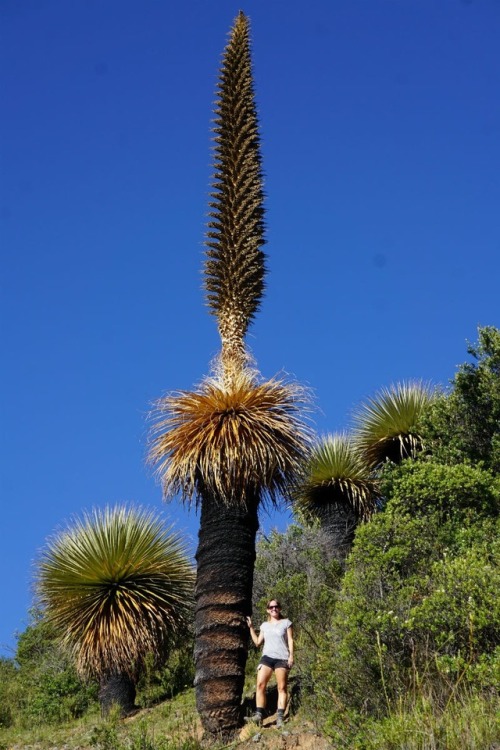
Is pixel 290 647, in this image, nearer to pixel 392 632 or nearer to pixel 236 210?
pixel 392 632

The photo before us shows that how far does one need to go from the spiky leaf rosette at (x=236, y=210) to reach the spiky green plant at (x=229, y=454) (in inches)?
0.7

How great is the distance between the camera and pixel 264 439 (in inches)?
504

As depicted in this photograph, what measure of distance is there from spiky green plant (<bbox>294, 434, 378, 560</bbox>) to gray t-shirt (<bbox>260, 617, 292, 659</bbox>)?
801cm

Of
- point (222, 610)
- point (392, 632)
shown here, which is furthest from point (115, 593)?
point (392, 632)

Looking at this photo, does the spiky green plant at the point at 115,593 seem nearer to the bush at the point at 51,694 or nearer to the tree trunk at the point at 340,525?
the bush at the point at 51,694

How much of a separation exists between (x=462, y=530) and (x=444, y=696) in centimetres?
488

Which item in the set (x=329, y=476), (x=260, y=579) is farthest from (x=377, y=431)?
(x=260, y=579)

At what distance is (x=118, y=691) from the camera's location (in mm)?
14961

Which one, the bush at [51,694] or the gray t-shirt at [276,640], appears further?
the bush at [51,694]

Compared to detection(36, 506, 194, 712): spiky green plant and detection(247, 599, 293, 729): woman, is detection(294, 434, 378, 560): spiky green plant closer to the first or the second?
detection(36, 506, 194, 712): spiky green plant

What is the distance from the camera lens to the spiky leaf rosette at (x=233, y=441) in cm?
1268

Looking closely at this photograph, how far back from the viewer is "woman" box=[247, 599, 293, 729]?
11391 millimetres

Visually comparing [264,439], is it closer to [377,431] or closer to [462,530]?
[462,530]

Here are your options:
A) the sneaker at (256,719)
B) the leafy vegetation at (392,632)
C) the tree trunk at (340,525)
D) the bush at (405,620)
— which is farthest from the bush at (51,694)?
the bush at (405,620)
